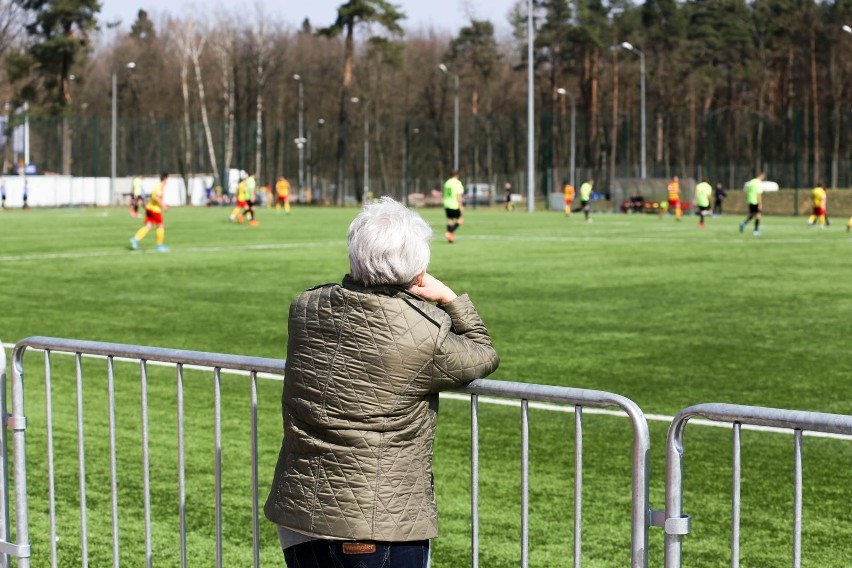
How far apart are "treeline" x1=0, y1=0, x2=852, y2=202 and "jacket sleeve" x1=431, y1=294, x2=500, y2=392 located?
7240 centimetres

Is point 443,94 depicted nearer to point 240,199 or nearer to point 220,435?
point 240,199

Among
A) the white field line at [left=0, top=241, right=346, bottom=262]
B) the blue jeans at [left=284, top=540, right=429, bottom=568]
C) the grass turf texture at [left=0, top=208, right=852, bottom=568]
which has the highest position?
the blue jeans at [left=284, top=540, right=429, bottom=568]

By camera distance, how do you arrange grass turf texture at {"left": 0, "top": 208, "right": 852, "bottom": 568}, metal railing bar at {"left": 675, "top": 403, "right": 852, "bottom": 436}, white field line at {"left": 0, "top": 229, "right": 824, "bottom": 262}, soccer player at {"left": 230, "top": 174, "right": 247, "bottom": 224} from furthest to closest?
1. soccer player at {"left": 230, "top": 174, "right": 247, "bottom": 224}
2. white field line at {"left": 0, "top": 229, "right": 824, "bottom": 262}
3. grass turf texture at {"left": 0, "top": 208, "right": 852, "bottom": 568}
4. metal railing bar at {"left": 675, "top": 403, "right": 852, "bottom": 436}

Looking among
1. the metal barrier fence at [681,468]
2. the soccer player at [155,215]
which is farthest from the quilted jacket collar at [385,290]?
the soccer player at [155,215]

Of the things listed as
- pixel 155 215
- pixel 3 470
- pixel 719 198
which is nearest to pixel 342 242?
pixel 155 215

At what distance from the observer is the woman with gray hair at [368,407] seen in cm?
371

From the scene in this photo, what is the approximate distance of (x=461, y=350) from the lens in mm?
3889

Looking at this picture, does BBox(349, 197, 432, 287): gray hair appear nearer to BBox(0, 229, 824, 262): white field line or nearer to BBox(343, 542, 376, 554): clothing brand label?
BBox(343, 542, 376, 554): clothing brand label

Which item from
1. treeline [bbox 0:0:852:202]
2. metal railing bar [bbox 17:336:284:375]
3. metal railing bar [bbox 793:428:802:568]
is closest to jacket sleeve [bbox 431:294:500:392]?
metal railing bar [bbox 17:336:284:375]

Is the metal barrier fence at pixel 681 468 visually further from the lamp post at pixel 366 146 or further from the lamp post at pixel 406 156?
the lamp post at pixel 366 146

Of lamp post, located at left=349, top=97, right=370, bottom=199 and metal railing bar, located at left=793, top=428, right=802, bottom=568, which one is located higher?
lamp post, located at left=349, top=97, right=370, bottom=199

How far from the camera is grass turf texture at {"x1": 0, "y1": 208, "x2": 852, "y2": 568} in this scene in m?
6.91

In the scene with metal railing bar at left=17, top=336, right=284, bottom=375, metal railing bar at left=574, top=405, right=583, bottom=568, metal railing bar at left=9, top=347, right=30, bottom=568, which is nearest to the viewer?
metal railing bar at left=574, top=405, right=583, bottom=568

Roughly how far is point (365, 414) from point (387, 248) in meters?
0.45
